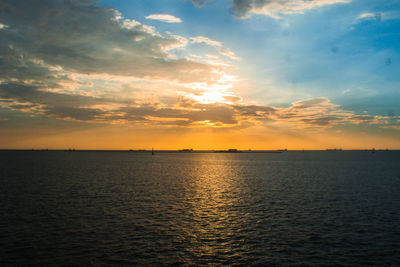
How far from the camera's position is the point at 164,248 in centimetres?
2594

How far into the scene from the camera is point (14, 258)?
22859 mm

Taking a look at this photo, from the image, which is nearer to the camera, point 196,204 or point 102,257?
point 102,257

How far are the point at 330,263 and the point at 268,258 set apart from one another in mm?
5390

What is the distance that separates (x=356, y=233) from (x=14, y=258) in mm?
36729

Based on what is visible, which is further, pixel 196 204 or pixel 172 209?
pixel 196 204

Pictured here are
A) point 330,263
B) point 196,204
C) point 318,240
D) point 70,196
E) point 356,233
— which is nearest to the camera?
point 330,263

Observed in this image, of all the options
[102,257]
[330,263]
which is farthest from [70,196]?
[330,263]

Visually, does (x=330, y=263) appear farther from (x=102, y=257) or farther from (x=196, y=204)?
(x=196, y=204)

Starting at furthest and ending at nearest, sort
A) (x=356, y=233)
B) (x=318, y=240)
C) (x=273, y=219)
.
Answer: (x=273, y=219) < (x=356, y=233) < (x=318, y=240)

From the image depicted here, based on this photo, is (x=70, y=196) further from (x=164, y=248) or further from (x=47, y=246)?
(x=164, y=248)

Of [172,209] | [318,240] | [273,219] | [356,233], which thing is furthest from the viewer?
[172,209]

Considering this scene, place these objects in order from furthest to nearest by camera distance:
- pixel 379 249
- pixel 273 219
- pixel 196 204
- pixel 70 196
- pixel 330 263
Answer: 1. pixel 70 196
2. pixel 196 204
3. pixel 273 219
4. pixel 379 249
5. pixel 330 263

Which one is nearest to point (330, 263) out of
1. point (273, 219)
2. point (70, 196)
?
point (273, 219)

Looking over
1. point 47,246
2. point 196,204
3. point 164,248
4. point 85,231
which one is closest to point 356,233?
point 164,248
